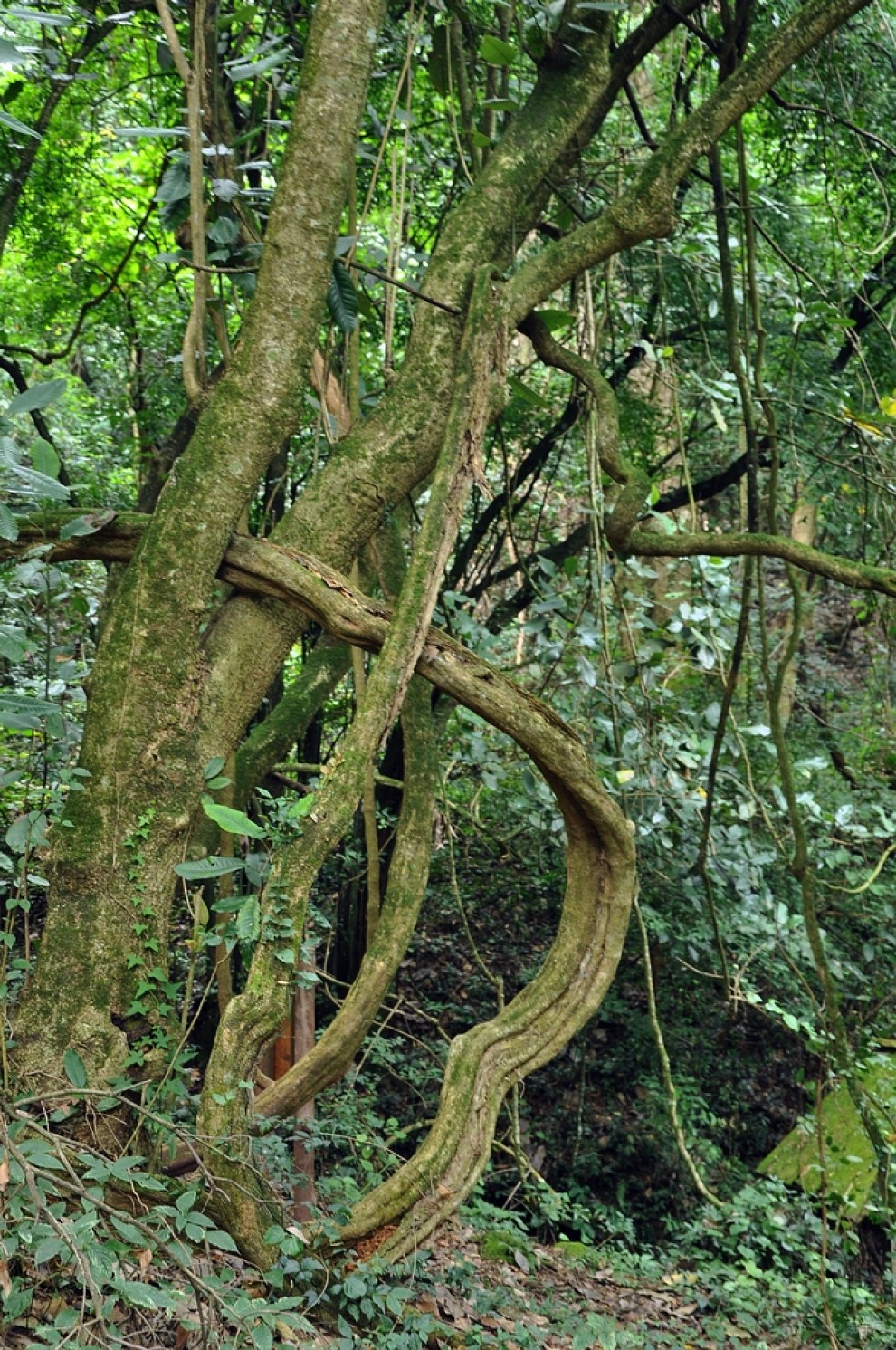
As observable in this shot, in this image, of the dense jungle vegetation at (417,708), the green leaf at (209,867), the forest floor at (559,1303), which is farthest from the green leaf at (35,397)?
the forest floor at (559,1303)

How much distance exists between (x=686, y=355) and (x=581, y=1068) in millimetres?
3818

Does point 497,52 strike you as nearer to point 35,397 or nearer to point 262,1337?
point 35,397

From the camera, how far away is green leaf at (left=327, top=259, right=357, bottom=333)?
3172 millimetres

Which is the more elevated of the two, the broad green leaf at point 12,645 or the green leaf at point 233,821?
→ the broad green leaf at point 12,645

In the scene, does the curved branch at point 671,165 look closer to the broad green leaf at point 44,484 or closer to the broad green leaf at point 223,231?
the broad green leaf at point 223,231

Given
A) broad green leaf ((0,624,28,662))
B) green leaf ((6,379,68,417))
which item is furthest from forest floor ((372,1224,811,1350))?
green leaf ((6,379,68,417))

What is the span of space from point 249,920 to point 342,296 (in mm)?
1795

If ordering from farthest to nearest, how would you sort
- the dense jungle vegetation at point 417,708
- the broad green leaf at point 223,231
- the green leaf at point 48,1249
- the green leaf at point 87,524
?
the broad green leaf at point 223,231
the green leaf at point 87,524
the dense jungle vegetation at point 417,708
the green leaf at point 48,1249

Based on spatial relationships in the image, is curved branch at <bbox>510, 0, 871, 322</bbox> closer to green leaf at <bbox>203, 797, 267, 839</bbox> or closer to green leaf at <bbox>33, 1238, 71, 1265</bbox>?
green leaf at <bbox>203, 797, 267, 839</bbox>

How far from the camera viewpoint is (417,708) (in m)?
3.44

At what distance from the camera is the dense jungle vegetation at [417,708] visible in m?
2.45

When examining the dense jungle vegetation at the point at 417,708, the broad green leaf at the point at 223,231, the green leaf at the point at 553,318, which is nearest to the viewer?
the dense jungle vegetation at the point at 417,708

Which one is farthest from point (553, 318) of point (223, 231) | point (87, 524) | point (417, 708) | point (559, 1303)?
point (559, 1303)

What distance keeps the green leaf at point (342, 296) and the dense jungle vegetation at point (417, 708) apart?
14mm
